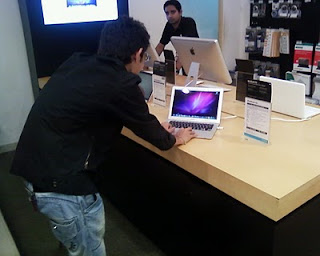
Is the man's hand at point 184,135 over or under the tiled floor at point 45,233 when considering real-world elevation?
over

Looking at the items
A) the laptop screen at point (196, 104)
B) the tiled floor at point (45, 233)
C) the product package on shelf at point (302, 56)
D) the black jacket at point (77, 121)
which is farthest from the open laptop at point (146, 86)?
the product package on shelf at point (302, 56)

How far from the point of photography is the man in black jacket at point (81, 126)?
1265mm

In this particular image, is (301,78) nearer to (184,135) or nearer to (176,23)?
(176,23)

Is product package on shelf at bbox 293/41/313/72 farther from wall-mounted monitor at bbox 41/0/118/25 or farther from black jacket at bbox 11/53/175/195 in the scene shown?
black jacket at bbox 11/53/175/195

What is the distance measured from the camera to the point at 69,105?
1263 millimetres

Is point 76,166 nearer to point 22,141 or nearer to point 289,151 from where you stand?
point 22,141

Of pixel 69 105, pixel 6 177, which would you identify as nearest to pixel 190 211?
pixel 69 105

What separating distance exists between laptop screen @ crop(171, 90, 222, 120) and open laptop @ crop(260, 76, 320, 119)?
31 centimetres

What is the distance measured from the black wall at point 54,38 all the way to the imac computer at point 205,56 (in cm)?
141

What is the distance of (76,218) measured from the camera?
136 centimetres

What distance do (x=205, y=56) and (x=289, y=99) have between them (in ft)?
2.08

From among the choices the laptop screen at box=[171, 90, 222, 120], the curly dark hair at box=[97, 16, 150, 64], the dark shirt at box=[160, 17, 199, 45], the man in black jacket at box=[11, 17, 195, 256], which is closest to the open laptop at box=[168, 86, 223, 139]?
the laptop screen at box=[171, 90, 222, 120]

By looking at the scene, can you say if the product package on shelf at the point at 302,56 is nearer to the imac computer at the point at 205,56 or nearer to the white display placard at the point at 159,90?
the imac computer at the point at 205,56

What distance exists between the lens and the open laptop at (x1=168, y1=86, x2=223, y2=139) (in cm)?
178
